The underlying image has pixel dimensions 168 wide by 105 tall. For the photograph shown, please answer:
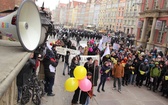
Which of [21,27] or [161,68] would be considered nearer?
[21,27]

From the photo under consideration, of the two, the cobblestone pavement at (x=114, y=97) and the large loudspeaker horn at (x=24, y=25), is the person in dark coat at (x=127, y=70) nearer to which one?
the cobblestone pavement at (x=114, y=97)

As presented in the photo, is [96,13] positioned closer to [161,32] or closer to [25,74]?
[161,32]

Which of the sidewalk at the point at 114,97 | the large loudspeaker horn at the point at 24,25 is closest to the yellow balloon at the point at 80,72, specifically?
the sidewalk at the point at 114,97

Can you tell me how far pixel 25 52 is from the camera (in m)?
3.45

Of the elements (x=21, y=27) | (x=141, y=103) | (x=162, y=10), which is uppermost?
(x=162, y=10)

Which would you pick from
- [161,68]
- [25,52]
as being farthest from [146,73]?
→ [25,52]

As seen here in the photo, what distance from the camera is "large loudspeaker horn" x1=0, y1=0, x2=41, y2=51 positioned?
3.34 metres

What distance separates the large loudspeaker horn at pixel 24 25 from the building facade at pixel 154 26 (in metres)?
23.6

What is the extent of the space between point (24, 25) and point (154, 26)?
1087 inches

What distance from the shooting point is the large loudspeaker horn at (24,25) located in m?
3.34

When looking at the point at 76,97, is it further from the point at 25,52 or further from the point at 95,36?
the point at 95,36

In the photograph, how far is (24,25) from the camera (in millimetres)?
3635

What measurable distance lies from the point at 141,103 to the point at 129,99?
55cm

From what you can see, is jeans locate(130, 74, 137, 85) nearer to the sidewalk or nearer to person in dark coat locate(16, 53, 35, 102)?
the sidewalk
